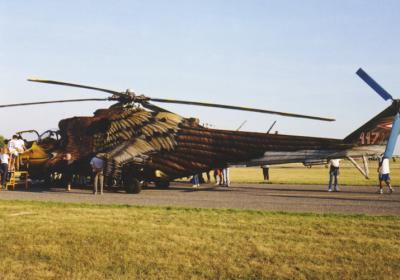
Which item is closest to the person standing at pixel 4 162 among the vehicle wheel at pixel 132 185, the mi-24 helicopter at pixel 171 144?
the mi-24 helicopter at pixel 171 144

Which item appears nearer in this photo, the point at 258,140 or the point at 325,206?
the point at 325,206

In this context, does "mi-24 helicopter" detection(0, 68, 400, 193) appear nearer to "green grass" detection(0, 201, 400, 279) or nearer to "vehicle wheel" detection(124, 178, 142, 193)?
"vehicle wheel" detection(124, 178, 142, 193)

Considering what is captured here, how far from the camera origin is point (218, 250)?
7.02 meters

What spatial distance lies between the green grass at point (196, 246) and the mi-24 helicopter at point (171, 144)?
6.77 metres

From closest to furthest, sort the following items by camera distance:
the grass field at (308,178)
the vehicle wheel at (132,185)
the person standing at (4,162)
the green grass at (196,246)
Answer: the green grass at (196,246) < the vehicle wheel at (132,185) < the person standing at (4,162) < the grass field at (308,178)

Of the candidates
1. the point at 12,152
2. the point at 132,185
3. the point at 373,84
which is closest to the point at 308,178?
the point at 373,84

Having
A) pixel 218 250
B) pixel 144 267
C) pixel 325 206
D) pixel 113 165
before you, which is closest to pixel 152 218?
pixel 218 250

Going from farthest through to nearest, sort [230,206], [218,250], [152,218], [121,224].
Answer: [230,206]
[152,218]
[121,224]
[218,250]

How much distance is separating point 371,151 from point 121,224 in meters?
12.4

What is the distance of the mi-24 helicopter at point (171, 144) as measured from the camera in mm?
17219

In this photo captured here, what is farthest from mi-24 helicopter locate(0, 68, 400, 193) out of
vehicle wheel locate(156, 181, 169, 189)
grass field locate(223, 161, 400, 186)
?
grass field locate(223, 161, 400, 186)

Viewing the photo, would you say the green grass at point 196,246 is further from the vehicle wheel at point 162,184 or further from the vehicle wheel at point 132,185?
the vehicle wheel at point 162,184

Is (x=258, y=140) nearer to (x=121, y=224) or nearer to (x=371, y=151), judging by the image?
(x=371, y=151)

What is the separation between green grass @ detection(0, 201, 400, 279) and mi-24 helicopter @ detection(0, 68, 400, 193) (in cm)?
677
